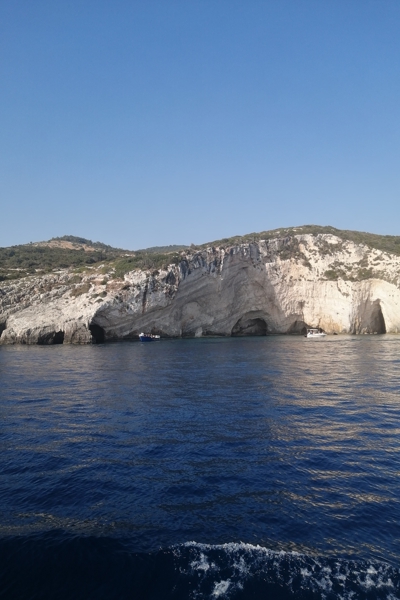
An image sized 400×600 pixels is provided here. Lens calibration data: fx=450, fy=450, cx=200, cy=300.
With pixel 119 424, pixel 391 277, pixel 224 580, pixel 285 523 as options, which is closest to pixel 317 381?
pixel 119 424

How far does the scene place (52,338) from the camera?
167ft

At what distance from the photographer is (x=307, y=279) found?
198 feet

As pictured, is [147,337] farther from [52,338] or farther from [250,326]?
[250,326]

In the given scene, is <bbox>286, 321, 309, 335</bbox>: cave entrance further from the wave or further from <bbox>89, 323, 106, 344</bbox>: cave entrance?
the wave

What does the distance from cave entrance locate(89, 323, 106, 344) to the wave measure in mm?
46403

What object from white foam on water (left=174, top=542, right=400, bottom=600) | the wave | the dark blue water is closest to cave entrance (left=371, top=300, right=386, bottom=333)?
the dark blue water

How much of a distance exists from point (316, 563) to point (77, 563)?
152 inches

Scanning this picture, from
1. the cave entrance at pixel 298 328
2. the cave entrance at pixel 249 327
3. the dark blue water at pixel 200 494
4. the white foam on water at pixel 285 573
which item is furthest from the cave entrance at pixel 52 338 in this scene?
the white foam on water at pixel 285 573

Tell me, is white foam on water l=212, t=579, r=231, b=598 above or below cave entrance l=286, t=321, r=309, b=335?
below

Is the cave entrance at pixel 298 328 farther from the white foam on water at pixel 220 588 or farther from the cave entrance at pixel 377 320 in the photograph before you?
the white foam on water at pixel 220 588

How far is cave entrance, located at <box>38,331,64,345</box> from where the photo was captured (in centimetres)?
5006

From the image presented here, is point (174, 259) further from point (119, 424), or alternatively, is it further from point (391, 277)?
point (119, 424)

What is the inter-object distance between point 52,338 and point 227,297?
74.1ft

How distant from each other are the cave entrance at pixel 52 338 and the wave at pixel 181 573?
44429 millimetres
